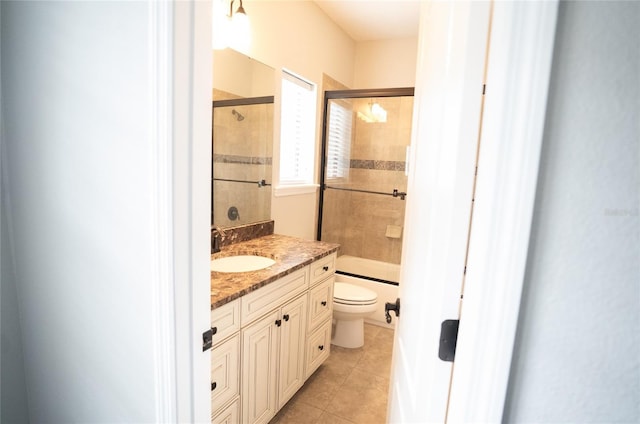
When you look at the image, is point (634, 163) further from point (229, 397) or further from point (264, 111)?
point (264, 111)

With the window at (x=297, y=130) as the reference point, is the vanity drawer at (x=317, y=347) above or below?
below

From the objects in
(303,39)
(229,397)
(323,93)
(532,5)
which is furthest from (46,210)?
(323,93)

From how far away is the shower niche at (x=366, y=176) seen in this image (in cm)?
312

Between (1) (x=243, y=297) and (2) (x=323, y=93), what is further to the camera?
(2) (x=323, y=93)

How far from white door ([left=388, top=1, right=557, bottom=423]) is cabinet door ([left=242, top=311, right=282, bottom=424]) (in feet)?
3.05

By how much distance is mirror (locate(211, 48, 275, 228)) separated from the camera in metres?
1.91

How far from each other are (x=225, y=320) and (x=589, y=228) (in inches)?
46.6

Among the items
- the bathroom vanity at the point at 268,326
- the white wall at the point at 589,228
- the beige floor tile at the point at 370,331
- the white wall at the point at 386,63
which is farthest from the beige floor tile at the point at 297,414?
the white wall at the point at 386,63

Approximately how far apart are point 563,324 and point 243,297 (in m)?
1.13

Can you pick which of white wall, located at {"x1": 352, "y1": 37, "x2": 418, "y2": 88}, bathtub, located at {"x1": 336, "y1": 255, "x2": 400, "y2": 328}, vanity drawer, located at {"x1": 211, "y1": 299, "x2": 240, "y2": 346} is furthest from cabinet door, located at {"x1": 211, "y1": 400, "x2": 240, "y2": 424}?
white wall, located at {"x1": 352, "y1": 37, "x2": 418, "y2": 88}

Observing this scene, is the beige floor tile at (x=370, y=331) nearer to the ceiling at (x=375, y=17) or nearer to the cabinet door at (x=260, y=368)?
the cabinet door at (x=260, y=368)

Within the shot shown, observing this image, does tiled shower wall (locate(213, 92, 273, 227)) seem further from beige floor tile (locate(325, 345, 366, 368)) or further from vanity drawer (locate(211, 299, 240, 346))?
beige floor tile (locate(325, 345, 366, 368))

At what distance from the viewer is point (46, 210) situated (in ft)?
3.25

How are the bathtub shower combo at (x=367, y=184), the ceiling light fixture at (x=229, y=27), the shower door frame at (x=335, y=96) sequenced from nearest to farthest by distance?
the ceiling light fixture at (x=229, y=27), the shower door frame at (x=335, y=96), the bathtub shower combo at (x=367, y=184)
